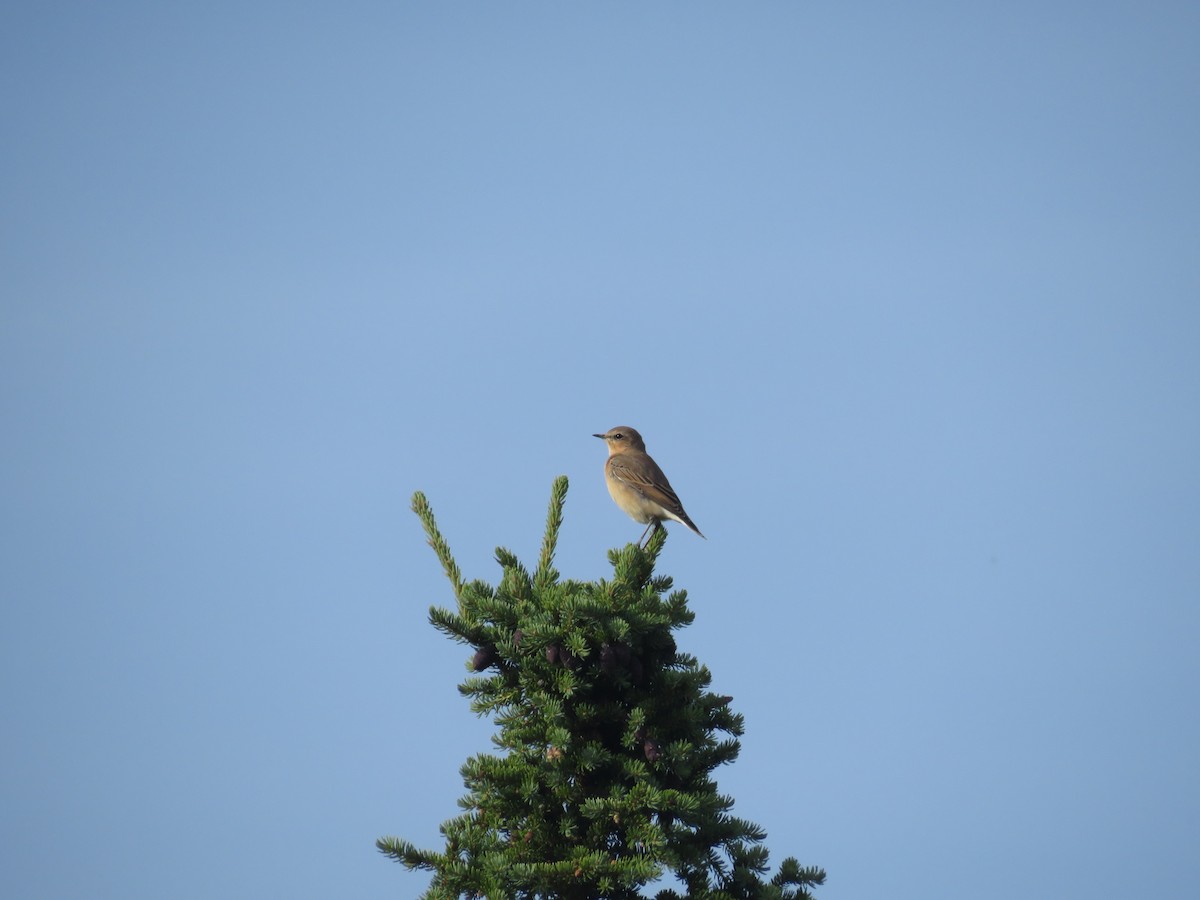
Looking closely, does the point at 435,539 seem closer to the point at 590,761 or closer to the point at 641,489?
the point at 590,761

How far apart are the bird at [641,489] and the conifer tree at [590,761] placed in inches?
262

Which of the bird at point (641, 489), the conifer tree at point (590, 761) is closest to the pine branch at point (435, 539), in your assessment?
the conifer tree at point (590, 761)

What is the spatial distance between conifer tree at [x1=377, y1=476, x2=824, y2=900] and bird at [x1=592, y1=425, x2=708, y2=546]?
666 cm

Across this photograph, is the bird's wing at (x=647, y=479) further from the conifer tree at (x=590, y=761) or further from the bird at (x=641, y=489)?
the conifer tree at (x=590, y=761)

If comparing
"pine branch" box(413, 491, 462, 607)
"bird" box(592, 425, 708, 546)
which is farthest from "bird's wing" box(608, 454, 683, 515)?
"pine branch" box(413, 491, 462, 607)

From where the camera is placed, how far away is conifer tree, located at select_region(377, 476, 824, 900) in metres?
6.64

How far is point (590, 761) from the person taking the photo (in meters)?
6.85

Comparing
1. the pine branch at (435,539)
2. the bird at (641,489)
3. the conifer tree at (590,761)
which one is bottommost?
the conifer tree at (590,761)

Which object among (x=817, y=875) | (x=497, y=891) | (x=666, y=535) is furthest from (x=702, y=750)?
(x=666, y=535)

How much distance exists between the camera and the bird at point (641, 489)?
14.1 metres

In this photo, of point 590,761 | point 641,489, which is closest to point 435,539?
point 590,761

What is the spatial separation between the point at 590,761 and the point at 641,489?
767cm

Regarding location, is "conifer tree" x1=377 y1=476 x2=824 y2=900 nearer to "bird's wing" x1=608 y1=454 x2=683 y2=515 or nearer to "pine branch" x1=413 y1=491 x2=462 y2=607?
"pine branch" x1=413 y1=491 x2=462 y2=607

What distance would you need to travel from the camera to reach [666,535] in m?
9.16
